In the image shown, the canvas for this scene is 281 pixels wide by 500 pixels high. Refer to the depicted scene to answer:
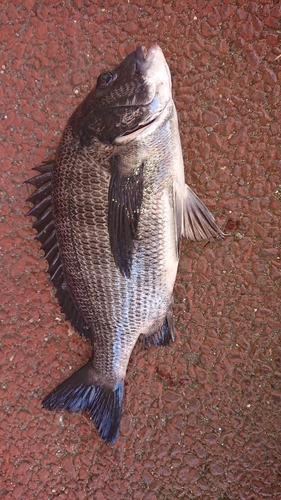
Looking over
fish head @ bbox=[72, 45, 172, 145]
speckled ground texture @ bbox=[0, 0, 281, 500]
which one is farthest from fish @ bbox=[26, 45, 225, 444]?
speckled ground texture @ bbox=[0, 0, 281, 500]

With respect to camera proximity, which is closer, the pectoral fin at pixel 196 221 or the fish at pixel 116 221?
the fish at pixel 116 221

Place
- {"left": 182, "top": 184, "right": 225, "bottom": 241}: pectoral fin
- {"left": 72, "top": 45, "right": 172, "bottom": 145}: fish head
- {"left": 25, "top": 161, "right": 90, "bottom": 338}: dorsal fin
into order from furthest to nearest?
{"left": 182, "top": 184, "right": 225, "bottom": 241}: pectoral fin < {"left": 25, "top": 161, "right": 90, "bottom": 338}: dorsal fin < {"left": 72, "top": 45, "right": 172, "bottom": 145}: fish head

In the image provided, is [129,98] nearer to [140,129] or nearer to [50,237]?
[140,129]

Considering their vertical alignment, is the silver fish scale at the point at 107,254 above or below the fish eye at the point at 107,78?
below

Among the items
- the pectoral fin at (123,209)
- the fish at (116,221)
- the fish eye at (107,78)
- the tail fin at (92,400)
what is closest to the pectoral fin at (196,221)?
the fish at (116,221)

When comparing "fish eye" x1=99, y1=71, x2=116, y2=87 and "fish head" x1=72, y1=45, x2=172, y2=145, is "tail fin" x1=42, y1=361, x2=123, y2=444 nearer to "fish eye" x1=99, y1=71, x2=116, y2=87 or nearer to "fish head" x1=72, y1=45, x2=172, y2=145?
"fish head" x1=72, y1=45, x2=172, y2=145

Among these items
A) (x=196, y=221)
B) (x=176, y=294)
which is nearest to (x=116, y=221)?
(x=196, y=221)

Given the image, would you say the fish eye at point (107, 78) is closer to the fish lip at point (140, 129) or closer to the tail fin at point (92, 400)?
the fish lip at point (140, 129)
